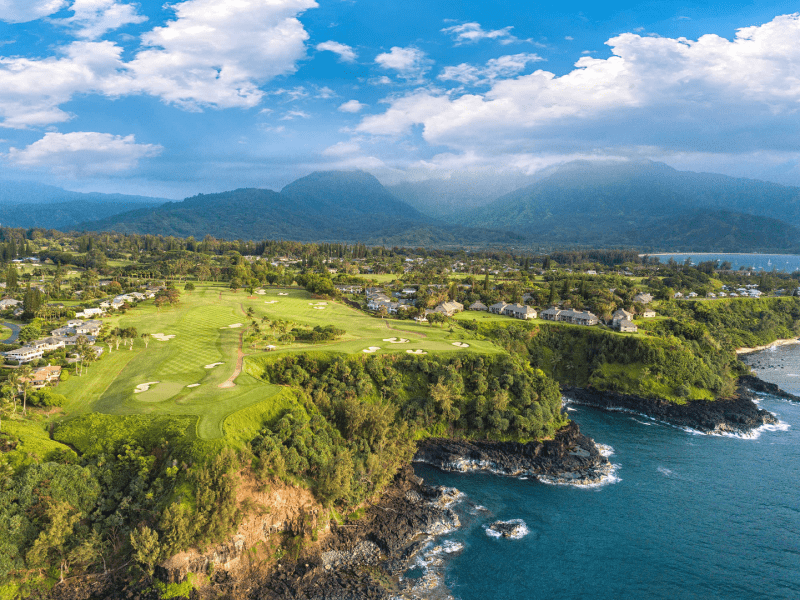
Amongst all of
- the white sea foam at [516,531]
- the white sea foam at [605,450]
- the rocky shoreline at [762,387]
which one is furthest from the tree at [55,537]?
the rocky shoreline at [762,387]

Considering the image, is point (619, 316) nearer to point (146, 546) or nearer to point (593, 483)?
point (593, 483)

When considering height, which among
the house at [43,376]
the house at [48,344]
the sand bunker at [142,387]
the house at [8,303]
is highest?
the house at [8,303]

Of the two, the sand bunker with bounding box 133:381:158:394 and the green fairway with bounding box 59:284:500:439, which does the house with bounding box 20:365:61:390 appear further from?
the sand bunker with bounding box 133:381:158:394

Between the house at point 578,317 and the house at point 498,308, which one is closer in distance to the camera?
the house at point 578,317

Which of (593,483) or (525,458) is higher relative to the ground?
(525,458)

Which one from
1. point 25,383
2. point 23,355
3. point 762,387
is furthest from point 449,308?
point 23,355

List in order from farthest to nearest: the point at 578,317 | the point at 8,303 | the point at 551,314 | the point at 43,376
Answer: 1. the point at 551,314
2. the point at 8,303
3. the point at 578,317
4. the point at 43,376

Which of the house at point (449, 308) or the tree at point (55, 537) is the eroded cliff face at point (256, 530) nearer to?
the tree at point (55, 537)
